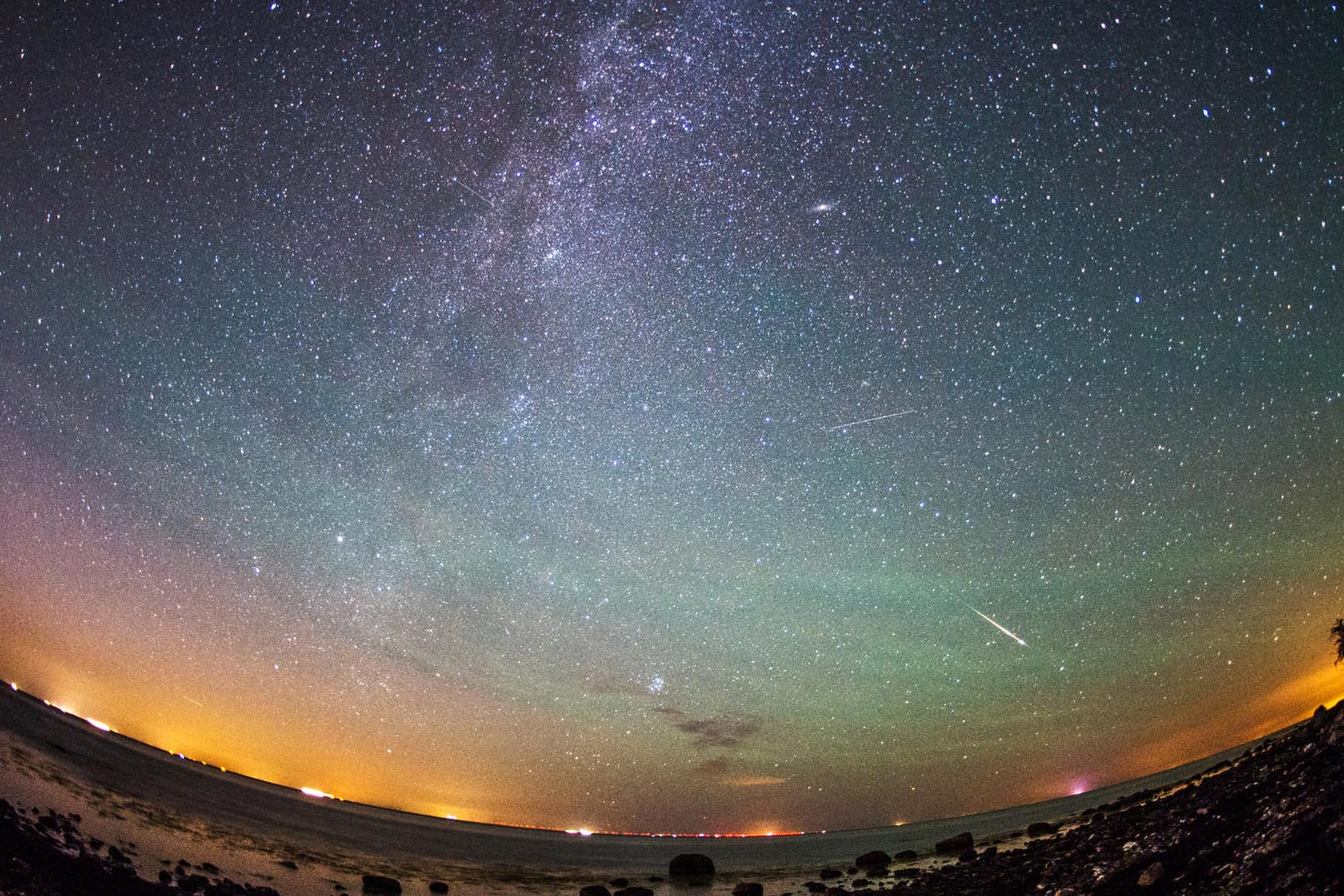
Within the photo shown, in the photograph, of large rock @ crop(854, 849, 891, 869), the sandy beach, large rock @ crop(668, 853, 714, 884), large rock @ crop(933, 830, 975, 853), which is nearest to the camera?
the sandy beach

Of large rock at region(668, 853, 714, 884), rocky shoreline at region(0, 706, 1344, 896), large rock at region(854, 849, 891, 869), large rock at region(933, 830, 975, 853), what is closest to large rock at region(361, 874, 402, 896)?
rocky shoreline at region(0, 706, 1344, 896)

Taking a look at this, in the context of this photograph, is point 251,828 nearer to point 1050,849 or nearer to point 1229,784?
point 1050,849

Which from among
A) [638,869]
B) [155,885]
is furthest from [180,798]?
[155,885]

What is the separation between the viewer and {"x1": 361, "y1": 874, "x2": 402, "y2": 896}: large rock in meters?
17.6

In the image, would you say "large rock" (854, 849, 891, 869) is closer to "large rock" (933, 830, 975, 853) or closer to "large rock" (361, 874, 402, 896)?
"large rock" (933, 830, 975, 853)

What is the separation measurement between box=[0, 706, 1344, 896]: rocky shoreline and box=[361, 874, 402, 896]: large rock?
14.5 feet

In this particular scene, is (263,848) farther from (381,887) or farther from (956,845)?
(956,845)

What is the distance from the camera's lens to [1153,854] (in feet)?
25.7

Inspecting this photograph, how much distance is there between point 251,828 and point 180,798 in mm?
8945

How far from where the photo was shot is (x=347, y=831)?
4819 cm

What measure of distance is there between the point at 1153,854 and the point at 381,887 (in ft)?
64.5

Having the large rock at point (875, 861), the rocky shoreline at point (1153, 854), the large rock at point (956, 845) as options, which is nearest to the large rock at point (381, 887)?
the rocky shoreline at point (1153, 854)

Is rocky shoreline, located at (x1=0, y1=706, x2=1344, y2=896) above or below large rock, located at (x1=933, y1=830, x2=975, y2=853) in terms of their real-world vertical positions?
above

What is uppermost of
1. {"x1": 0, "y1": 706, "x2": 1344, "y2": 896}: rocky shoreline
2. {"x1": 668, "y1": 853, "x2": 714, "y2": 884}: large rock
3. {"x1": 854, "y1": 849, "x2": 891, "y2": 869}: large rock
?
{"x1": 0, "y1": 706, "x2": 1344, "y2": 896}: rocky shoreline
